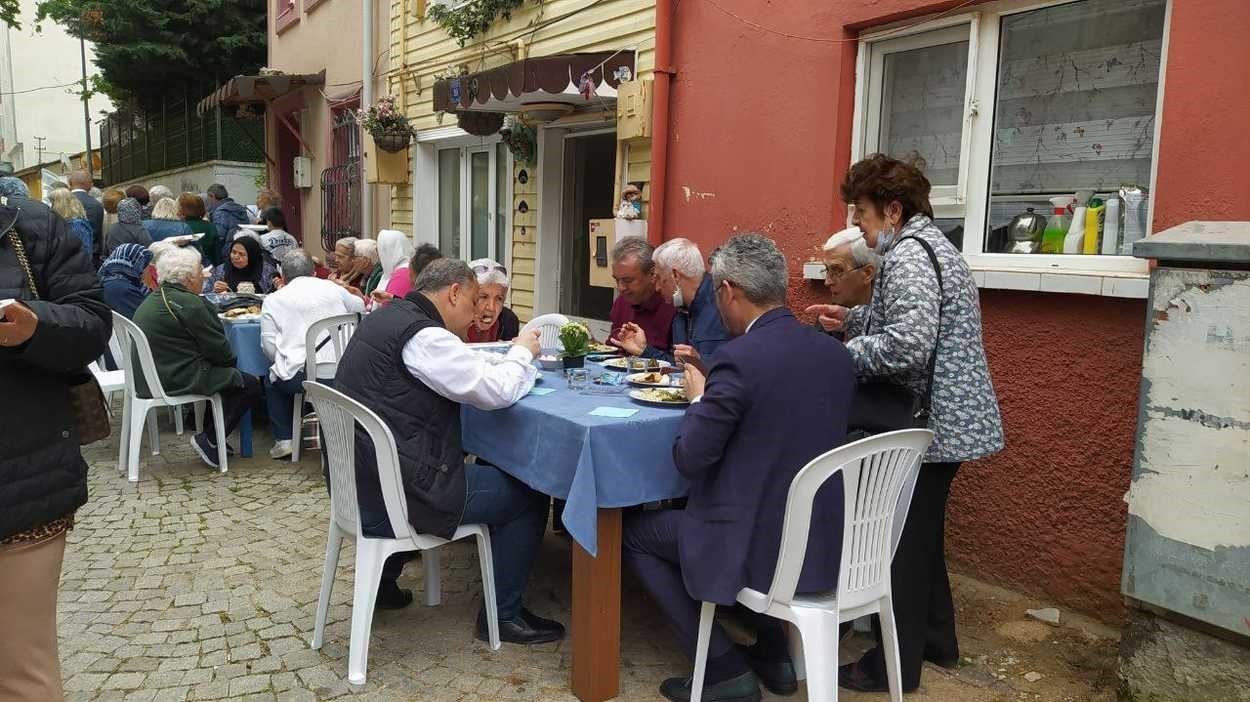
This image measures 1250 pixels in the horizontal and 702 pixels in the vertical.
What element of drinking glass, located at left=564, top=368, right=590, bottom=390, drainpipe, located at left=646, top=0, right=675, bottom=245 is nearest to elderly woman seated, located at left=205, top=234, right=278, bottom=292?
drainpipe, located at left=646, top=0, right=675, bottom=245

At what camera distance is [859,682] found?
3.12 m

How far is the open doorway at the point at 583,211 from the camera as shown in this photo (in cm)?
708

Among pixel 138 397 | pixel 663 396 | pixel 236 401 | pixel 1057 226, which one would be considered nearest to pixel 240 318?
pixel 236 401

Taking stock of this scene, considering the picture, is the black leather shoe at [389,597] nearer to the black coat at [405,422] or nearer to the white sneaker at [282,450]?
the black coat at [405,422]

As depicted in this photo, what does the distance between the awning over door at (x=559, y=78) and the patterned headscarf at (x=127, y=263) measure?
3305mm

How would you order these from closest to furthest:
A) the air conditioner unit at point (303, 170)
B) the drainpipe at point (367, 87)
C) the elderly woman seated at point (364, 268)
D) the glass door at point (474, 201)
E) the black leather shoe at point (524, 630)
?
the black leather shoe at point (524, 630)
the elderly woman seated at point (364, 268)
the glass door at point (474, 201)
the drainpipe at point (367, 87)
the air conditioner unit at point (303, 170)

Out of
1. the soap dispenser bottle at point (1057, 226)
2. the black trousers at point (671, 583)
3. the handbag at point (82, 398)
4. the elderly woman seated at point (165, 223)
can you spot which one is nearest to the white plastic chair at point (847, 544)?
the black trousers at point (671, 583)

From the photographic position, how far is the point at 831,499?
2686 mm

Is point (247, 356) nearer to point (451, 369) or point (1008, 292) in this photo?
point (451, 369)

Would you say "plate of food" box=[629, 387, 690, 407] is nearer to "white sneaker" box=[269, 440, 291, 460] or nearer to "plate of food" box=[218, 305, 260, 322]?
"white sneaker" box=[269, 440, 291, 460]

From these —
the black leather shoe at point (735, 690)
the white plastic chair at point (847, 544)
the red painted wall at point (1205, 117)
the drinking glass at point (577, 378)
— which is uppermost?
the red painted wall at point (1205, 117)

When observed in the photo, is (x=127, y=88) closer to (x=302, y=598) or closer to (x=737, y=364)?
(x=302, y=598)

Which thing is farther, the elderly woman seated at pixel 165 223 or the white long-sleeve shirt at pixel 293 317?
the elderly woman seated at pixel 165 223

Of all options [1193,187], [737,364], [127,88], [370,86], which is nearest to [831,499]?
[737,364]
